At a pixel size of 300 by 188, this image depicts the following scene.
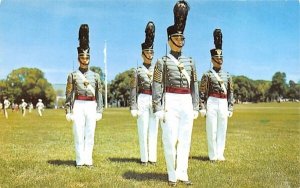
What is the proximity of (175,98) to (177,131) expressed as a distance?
0.38 meters

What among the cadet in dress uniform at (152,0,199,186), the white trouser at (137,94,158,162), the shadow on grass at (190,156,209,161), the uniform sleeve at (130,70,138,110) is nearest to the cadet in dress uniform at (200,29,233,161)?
the shadow on grass at (190,156,209,161)

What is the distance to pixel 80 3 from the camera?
6277 mm

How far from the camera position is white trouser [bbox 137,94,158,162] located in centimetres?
711

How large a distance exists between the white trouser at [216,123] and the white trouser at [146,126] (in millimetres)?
839

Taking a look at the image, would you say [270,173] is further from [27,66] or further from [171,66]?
[27,66]

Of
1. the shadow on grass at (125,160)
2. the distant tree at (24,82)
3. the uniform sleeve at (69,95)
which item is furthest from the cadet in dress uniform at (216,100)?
the distant tree at (24,82)

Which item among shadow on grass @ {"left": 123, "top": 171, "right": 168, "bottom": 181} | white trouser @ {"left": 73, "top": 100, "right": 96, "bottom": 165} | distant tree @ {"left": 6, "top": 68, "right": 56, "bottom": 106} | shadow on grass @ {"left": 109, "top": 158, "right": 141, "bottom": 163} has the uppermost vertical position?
distant tree @ {"left": 6, "top": 68, "right": 56, "bottom": 106}

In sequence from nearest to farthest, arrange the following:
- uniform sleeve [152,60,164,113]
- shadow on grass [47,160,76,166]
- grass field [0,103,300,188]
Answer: uniform sleeve [152,60,164,113] < grass field [0,103,300,188] < shadow on grass [47,160,76,166]

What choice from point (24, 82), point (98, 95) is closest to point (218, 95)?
point (98, 95)

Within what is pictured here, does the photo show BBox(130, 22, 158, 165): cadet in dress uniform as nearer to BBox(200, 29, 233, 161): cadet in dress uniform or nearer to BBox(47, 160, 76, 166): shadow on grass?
BBox(200, 29, 233, 161): cadet in dress uniform

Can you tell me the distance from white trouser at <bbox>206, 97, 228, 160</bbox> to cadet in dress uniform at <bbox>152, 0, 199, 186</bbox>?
5.19 feet

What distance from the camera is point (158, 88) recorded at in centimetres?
571

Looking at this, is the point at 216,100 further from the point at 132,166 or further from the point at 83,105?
the point at 83,105

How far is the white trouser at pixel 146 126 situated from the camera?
280 inches
